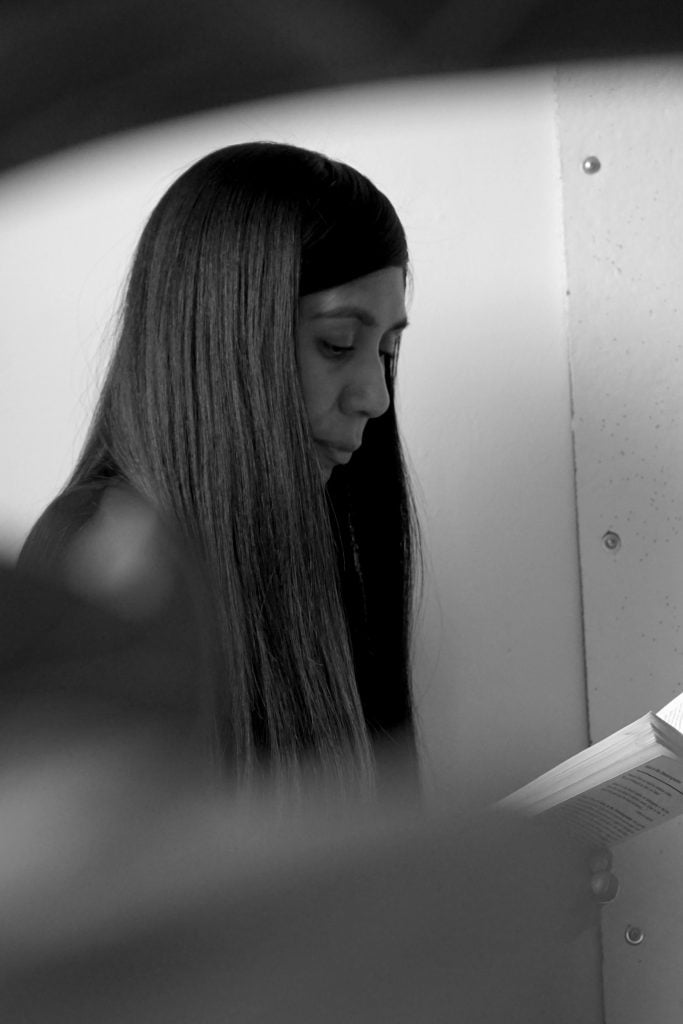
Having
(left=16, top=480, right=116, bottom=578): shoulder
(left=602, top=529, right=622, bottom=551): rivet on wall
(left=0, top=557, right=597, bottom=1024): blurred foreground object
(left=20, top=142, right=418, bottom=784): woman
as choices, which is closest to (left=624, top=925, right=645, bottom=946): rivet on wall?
(left=602, top=529, right=622, bottom=551): rivet on wall

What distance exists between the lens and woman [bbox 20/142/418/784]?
68cm

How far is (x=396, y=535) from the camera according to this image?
104cm

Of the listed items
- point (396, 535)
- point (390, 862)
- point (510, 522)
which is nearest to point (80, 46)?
point (390, 862)

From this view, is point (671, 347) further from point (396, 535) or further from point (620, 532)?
point (396, 535)

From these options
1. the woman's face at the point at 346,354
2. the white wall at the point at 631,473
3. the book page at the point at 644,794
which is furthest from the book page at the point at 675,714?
the white wall at the point at 631,473

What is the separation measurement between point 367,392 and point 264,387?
0.17 meters

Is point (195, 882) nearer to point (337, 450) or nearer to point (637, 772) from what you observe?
point (637, 772)

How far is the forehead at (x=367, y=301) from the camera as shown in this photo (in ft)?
2.65

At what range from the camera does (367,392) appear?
905 millimetres

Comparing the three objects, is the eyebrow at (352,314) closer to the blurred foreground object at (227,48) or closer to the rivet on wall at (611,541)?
the rivet on wall at (611,541)

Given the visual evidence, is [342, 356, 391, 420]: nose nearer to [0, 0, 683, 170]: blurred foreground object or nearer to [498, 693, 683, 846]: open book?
[498, 693, 683, 846]: open book

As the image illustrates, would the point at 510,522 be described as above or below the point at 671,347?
below

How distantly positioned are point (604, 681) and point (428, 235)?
480 mm

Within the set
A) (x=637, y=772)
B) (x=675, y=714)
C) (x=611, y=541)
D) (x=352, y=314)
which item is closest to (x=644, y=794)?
(x=637, y=772)
